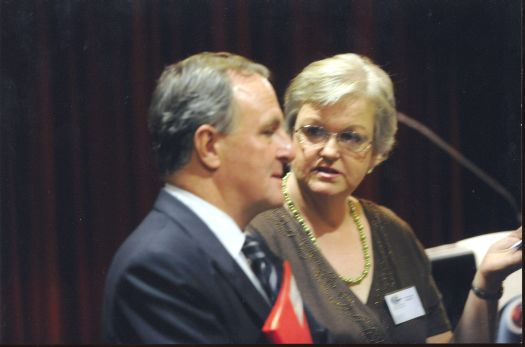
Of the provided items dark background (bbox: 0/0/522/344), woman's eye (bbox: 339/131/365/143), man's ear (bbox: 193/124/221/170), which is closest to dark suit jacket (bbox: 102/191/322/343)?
man's ear (bbox: 193/124/221/170)

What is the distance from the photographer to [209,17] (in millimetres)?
2064

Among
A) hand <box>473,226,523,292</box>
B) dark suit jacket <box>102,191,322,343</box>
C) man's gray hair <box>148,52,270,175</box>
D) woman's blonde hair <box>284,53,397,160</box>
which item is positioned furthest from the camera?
hand <box>473,226,523,292</box>

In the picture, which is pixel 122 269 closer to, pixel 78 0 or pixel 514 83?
pixel 78 0

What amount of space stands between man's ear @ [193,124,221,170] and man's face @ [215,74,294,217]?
22 millimetres

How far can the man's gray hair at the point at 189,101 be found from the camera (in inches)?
72.9

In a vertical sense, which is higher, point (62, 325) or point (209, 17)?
point (209, 17)

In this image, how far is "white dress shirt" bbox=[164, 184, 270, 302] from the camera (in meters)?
1.82

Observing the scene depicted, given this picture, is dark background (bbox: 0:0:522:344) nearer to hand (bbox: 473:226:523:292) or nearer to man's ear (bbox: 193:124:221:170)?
hand (bbox: 473:226:523:292)

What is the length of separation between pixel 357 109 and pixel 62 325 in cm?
107

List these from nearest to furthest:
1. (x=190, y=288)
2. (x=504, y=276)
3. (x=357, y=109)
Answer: (x=190, y=288)
(x=357, y=109)
(x=504, y=276)

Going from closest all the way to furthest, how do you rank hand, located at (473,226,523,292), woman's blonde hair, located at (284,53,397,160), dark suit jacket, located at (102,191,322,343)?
1. dark suit jacket, located at (102,191,322,343)
2. woman's blonde hair, located at (284,53,397,160)
3. hand, located at (473,226,523,292)

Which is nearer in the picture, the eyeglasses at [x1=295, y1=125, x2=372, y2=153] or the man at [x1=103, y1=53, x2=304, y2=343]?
the man at [x1=103, y1=53, x2=304, y2=343]

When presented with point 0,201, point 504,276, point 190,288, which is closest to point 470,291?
point 504,276

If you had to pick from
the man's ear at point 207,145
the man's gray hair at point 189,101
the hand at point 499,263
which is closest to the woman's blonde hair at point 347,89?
the man's gray hair at point 189,101
